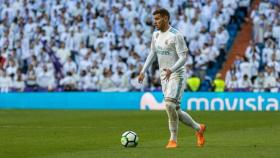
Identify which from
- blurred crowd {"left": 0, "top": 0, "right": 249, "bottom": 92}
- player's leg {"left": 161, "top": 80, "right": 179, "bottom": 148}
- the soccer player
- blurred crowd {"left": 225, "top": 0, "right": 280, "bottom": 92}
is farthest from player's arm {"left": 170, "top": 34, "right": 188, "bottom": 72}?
blurred crowd {"left": 0, "top": 0, "right": 249, "bottom": 92}

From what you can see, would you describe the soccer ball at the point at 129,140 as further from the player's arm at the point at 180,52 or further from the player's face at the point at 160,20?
the player's face at the point at 160,20

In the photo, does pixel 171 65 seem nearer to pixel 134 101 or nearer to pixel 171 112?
pixel 171 112

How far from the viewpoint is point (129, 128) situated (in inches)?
848

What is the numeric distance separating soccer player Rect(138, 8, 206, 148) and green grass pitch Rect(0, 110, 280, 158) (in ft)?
1.77

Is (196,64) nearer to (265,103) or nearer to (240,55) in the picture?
(240,55)

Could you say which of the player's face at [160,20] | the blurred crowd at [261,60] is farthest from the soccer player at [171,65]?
the blurred crowd at [261,60]

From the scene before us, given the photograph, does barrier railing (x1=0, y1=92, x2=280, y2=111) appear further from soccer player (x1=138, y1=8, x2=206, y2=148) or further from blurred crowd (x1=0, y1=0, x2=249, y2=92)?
soccer player (x1=138, y1=8, x2=206, y2=148)

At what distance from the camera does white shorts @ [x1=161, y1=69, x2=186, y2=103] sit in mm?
14977

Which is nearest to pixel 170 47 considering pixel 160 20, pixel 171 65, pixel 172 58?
pixel 172 58

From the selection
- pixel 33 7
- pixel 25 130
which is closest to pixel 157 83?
pixel 33 7

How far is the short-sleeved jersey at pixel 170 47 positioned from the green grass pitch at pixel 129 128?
1.61 metres

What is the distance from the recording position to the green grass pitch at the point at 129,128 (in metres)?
13.8

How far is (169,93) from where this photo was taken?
1499 centimetres

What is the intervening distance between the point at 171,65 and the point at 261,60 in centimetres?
2002
